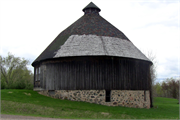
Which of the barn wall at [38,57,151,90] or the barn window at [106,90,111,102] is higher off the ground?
the barn wall at [38,57,151,90]

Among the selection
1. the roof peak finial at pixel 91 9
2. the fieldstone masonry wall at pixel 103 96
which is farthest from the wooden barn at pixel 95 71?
the roof peak finial at pixel 91 9

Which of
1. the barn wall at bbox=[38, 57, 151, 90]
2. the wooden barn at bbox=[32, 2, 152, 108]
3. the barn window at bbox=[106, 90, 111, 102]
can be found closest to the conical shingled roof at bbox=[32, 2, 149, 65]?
the wooden barn at bbox=[32, 2, 152, 108]

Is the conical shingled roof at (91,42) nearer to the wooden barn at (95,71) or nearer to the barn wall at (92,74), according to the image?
the wooden barn at (95,71)

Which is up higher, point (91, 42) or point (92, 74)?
point (91, 42)

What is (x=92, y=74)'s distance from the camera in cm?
1905

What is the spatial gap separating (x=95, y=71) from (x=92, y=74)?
0.40 m

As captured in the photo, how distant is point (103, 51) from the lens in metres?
19.1

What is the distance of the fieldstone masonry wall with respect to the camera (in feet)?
60.7

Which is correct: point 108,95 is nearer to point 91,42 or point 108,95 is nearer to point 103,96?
point 103,96

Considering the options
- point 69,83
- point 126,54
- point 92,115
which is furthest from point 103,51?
point 92,115

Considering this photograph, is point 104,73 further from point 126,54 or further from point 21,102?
point 21,102

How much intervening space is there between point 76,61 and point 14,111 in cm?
750

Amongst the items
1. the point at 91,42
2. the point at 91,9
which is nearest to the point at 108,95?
the point at 91,42

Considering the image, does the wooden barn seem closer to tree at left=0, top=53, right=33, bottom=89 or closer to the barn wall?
the barn wall
